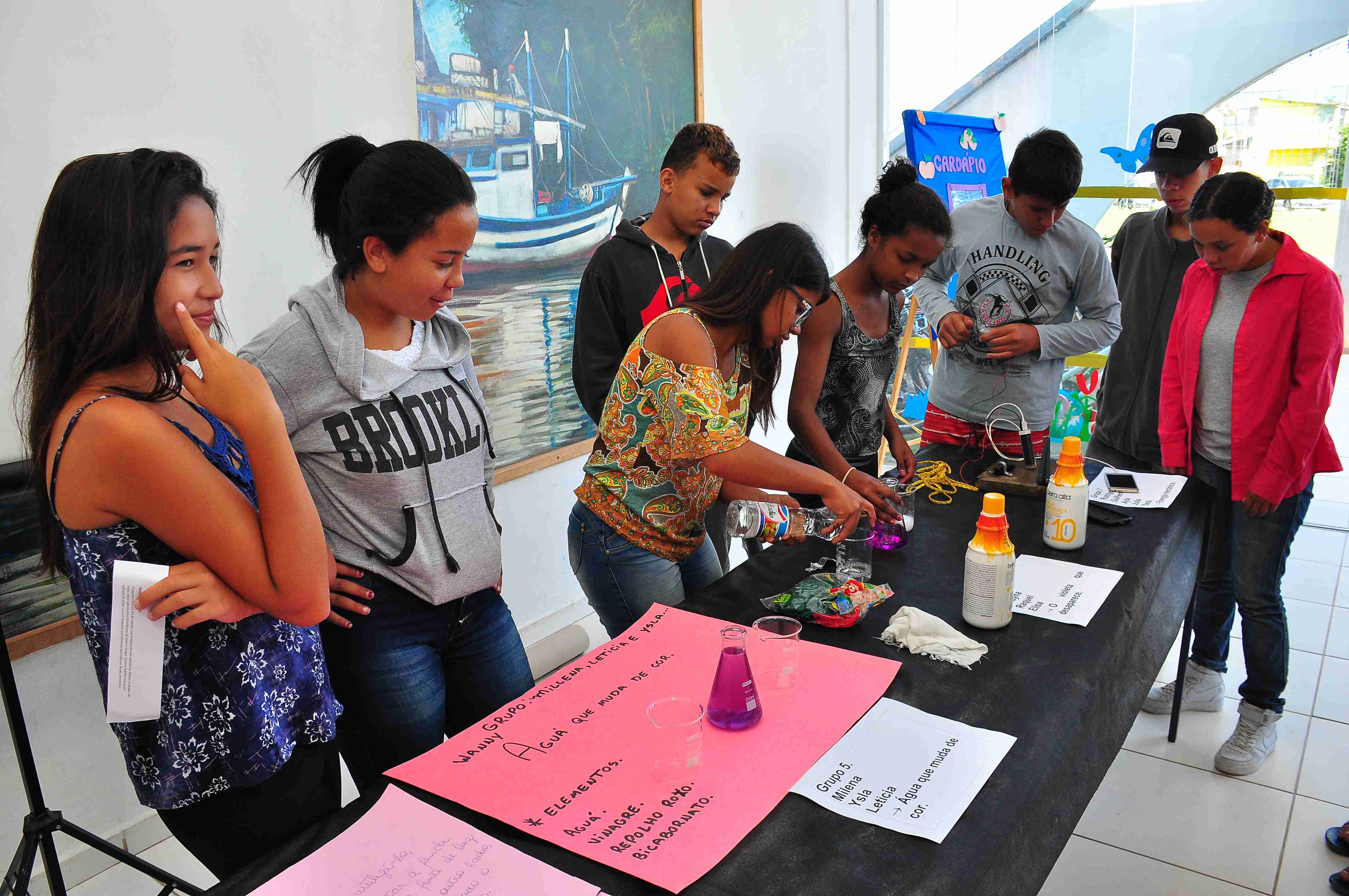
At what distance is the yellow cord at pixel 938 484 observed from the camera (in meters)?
2.01

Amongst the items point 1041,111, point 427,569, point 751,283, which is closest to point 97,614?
point 427,569

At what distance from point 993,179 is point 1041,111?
1.87ft

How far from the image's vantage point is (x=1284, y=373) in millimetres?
2086

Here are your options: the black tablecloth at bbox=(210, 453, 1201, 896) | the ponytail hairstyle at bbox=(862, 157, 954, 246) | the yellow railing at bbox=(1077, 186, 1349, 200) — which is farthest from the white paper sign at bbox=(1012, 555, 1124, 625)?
the yellow railing at bbox=(1077, 186, 1349, 200)

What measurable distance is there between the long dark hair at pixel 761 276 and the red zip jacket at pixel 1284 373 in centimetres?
126

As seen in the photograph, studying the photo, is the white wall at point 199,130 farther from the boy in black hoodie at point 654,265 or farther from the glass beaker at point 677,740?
the glass beaker at point 677,740

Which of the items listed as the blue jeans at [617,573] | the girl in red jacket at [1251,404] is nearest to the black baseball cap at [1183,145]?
the girl in red jacket at [1251,404]

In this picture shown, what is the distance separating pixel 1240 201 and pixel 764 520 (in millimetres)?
1438

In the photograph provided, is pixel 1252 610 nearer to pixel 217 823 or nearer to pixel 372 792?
pixel 372 792

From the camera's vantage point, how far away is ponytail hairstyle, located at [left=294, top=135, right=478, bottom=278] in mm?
1234

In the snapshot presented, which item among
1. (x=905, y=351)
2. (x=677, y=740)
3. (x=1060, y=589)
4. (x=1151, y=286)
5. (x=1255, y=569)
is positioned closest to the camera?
(x=677, y=740)

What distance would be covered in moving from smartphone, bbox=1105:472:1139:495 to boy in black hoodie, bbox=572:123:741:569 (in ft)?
3.03

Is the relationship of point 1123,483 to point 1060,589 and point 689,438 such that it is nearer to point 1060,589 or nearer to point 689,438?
point 1060,589

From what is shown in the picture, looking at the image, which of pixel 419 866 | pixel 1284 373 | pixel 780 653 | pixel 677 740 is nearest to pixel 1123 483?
pixel 1284 373
